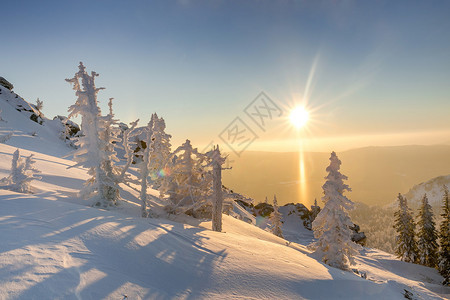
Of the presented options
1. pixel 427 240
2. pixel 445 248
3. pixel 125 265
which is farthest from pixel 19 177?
pixel 427 240

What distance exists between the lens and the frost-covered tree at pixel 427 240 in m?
37.3

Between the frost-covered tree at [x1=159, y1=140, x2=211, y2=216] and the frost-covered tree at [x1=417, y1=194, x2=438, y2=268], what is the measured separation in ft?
129

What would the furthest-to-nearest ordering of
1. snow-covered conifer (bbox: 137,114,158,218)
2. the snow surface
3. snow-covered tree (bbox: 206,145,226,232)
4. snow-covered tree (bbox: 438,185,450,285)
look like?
snow-covered tree (bbox: 438,185,450,285) < snow-covered tree (bbox: 206,145,226,232) < snow-covered conifer (bbox: 137,114,158,218) < the snow surface

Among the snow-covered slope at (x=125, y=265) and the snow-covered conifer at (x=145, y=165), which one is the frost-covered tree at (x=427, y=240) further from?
A: the snow-covered conifer at (x=145, y=165)

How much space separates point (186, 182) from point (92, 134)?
31.2ft

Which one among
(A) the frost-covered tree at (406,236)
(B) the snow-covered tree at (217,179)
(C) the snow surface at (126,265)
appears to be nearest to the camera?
(C) the snow surface at (126,265)

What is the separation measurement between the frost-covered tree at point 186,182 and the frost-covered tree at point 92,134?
20.5 ft

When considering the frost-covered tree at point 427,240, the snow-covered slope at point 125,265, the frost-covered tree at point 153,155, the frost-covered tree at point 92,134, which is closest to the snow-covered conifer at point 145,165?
the frost-covered tree at point 153,155

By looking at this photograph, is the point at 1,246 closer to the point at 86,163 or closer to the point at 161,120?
the point at 86,163

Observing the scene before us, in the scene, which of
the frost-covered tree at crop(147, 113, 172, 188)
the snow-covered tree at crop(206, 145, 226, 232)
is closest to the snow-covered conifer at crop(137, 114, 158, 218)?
the frost-covered tree at crop(147, 113, 172, 188)

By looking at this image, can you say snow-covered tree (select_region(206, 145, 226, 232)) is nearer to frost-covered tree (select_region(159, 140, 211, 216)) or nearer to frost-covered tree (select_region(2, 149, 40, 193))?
frost-covered tree (select_region(159, 140, 211, 216))

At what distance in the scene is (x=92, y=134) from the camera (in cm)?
1326

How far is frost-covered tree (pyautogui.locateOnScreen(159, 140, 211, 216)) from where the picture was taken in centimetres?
1919

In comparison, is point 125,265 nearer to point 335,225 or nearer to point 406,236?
point 335,225
